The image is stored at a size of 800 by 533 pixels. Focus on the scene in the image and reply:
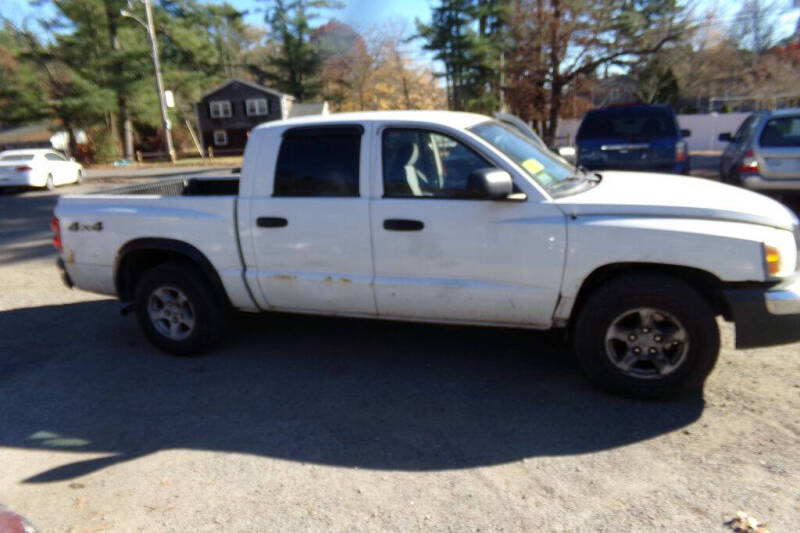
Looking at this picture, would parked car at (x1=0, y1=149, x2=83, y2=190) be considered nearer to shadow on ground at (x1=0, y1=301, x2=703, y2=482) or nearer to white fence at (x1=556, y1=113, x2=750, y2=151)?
shadow on ground at (x1=0, y1=301, x2=703, y2=482)

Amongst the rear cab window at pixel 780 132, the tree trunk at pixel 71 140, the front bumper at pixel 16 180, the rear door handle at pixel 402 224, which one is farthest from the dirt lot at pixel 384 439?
the tree trunk at pixel 71 140

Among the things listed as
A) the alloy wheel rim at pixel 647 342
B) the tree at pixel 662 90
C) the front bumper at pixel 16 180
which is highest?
the tree at pixel 662 90

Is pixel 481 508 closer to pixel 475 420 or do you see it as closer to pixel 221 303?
pixel 475 420

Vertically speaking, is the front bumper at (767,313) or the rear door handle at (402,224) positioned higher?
the rear door handle at (402,224)

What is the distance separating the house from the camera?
4862 centimetres

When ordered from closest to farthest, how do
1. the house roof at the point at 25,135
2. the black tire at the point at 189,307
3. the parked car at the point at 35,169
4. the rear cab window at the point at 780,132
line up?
the black tire at the point at 189,307 → the rear cab window at the point at 780,132 → the parked car at the point at 35,169 → the house roof at the point at 25,135

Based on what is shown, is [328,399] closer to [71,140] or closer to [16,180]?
[16,180]

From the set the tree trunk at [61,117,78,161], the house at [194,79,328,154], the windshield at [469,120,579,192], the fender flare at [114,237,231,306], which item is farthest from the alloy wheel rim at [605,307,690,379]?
the house at [194,79,328,154]

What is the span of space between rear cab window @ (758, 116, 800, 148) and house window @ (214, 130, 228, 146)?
48533 millimetres

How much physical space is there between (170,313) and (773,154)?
8.34m

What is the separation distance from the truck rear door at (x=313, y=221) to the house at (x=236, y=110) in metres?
44.3

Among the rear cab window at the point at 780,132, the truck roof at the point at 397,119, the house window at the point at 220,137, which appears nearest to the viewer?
the truck roof at the point at 397,119

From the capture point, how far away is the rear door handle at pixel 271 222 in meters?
4.28

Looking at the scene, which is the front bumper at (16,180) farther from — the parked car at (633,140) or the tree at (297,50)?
the tree at (297,50)
